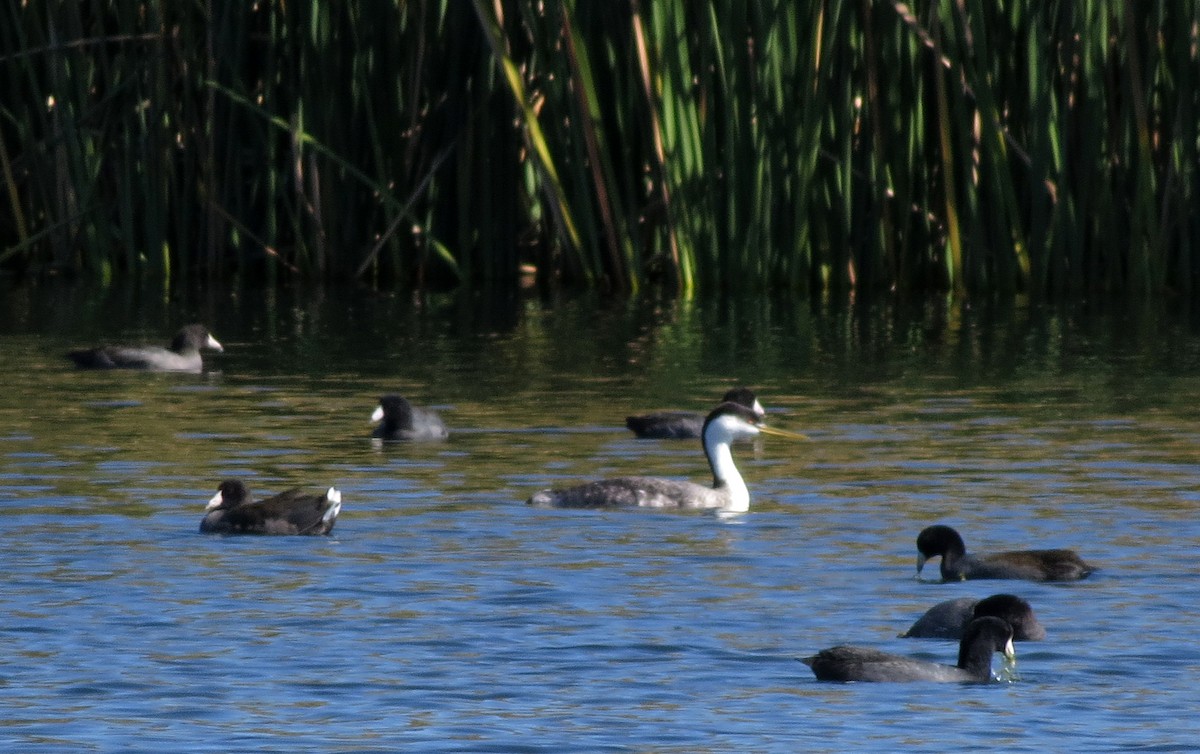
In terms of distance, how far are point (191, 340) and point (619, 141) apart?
20.0ft

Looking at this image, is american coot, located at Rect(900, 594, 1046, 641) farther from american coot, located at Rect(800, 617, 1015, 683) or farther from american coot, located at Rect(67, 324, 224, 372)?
american coot, located at Rect(67, 324, 224, 372)

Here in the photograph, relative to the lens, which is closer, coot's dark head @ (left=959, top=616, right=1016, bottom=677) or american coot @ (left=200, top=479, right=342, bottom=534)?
coot's dark head @ (left=959, top=616, right=1016, bottom=677)

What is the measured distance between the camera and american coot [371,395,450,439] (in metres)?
14.4

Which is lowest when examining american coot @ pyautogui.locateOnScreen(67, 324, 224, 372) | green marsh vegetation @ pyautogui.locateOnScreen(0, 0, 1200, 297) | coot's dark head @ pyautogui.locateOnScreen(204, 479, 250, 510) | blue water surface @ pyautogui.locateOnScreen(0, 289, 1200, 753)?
blue water surface @ pyautogui.locateOnScreen(0, 289, 1200, 753)

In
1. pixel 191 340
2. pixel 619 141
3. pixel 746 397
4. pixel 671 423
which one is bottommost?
pixel 671 423

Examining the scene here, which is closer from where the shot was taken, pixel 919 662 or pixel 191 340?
pixel 919 662

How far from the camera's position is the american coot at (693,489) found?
12.0 meters

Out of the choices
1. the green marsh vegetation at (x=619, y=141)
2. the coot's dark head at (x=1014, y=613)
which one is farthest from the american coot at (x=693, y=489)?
the green marsh vegetation at (x=619, y=141)

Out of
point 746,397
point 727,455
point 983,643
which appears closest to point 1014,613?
point 983,643

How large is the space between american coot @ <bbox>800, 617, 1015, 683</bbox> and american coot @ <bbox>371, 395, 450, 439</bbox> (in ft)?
20.4

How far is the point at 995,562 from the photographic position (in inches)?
412

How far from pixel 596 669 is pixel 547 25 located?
48.5 ft

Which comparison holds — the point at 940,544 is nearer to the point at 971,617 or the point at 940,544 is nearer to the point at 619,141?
the point at 971,617

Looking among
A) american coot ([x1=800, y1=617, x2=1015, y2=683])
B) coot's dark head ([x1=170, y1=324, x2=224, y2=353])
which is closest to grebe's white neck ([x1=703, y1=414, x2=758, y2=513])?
american coot ([x1=800, y1=617, x2=1015, y2=683])
